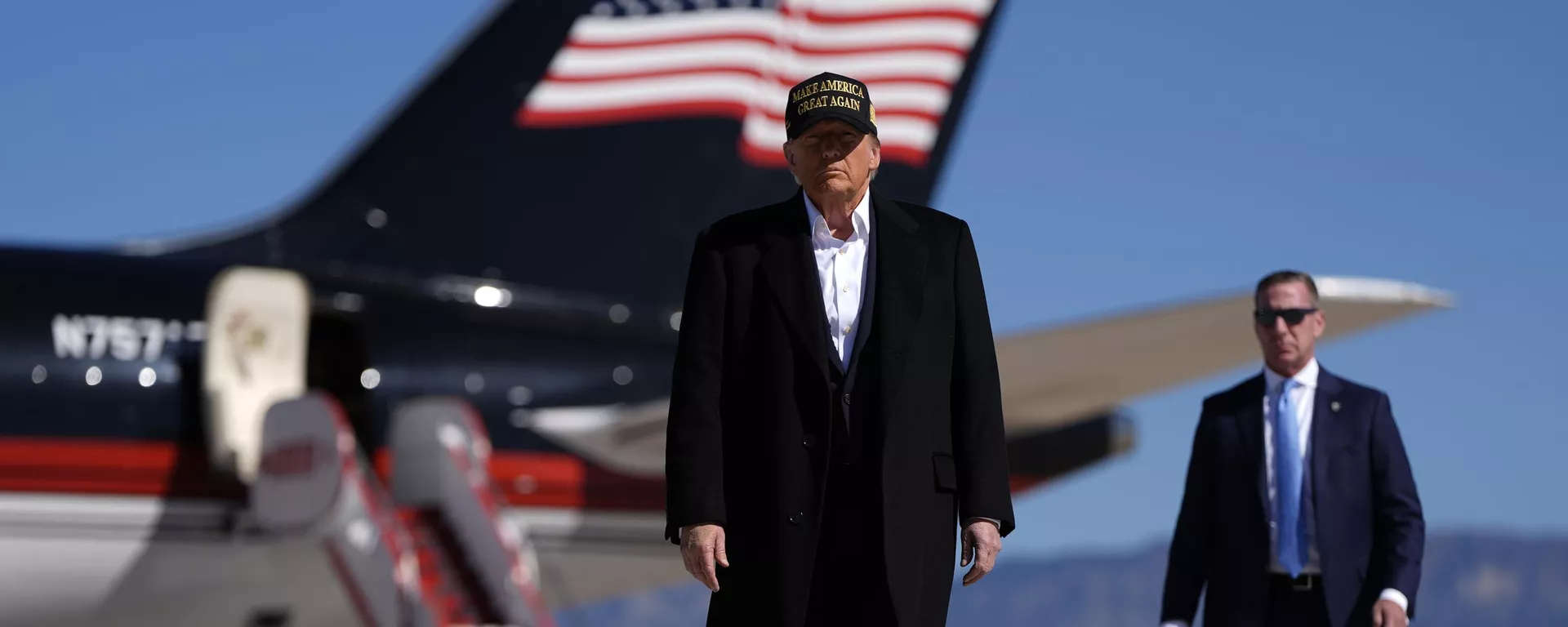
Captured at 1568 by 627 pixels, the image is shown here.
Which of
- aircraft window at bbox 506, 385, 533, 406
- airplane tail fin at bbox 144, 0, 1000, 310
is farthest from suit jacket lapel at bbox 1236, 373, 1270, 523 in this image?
airplane tail fin at bbox 144, 0, 1000, 310

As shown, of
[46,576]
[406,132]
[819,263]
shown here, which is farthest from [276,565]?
[819,263]

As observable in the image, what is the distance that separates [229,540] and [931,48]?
6947 millimetres

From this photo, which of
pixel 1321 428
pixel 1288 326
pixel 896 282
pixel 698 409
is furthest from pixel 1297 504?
pixel 698 409

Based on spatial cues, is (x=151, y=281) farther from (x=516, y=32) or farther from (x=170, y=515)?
(x=516, y=32)

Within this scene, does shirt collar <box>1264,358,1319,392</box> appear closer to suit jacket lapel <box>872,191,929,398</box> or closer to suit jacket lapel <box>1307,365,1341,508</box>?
suit jacket lapel <box>1307,365,1341,508</box>

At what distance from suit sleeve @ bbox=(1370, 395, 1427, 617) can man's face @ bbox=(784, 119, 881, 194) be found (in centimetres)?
260

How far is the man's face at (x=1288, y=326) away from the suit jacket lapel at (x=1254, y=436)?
0.39 feet

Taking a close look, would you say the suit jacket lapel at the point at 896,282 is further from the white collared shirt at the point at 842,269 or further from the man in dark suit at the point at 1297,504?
the man in dark suit at the point at 1297,504

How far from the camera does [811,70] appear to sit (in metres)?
16.2

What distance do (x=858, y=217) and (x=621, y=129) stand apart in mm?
11696

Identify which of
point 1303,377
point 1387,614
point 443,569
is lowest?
point 443,569

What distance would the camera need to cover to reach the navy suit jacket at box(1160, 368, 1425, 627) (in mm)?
5758

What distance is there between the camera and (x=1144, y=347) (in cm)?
1106

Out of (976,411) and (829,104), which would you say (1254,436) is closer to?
(976,411)
